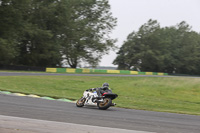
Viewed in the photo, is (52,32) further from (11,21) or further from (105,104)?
(105,104)

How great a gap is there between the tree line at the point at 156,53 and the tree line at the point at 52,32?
21016mm

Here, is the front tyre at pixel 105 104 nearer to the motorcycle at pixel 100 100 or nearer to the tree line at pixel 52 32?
the motorcycle at pixel 100 100

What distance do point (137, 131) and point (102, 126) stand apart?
3.45 feet

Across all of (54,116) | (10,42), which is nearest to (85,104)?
(54,116)

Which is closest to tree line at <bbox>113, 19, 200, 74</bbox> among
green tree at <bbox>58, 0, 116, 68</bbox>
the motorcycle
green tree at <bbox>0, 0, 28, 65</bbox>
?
green tree at <bbox>58, 0, 116, 68</bbox>

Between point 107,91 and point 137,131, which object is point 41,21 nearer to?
point 107,91

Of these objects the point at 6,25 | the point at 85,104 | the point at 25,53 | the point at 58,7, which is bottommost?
the point at 85,104

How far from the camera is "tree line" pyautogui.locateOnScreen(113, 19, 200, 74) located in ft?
266

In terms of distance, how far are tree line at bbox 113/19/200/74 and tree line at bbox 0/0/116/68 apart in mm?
21016

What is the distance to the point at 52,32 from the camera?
52.9 metres

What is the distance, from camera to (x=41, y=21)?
166ft

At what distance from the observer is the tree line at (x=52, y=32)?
43.1 m

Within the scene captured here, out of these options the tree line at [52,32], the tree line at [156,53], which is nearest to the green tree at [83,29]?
the tree line at [52,32]

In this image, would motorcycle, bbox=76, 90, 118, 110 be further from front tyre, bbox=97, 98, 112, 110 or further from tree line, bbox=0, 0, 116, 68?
tree line, bbox=0, 0, 116, 68
